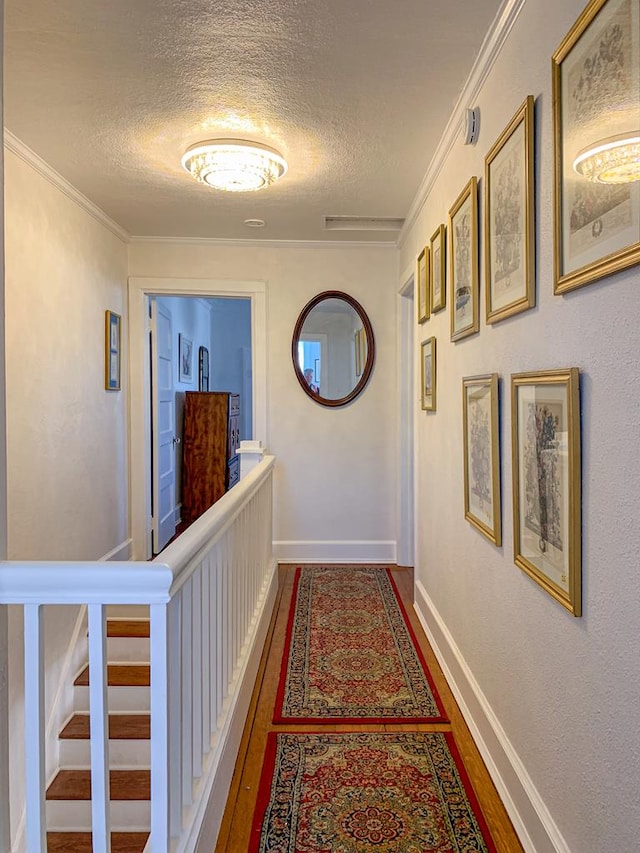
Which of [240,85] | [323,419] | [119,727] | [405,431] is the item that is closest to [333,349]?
[323,419]

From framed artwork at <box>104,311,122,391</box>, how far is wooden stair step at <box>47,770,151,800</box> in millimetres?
2142

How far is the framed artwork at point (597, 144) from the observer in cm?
96

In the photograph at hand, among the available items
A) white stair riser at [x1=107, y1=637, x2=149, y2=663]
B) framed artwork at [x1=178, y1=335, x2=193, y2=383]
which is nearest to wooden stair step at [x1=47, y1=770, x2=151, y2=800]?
white stair riser at [x1=107, y1=637, x2=149, y2=663]

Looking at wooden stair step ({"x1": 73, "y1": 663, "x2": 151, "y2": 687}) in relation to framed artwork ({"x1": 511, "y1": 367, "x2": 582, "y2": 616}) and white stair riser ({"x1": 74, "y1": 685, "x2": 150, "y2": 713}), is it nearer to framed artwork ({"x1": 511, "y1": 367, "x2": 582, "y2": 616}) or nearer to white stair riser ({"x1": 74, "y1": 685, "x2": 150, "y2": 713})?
white stair riser ({"x1": 74, "y1": 685, "x2": 150, "y2": 713})

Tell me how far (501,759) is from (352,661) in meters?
0.99

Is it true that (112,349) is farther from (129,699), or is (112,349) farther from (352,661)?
(352,661)

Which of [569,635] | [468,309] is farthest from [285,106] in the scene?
[569,635]

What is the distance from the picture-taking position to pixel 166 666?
1.08 meters

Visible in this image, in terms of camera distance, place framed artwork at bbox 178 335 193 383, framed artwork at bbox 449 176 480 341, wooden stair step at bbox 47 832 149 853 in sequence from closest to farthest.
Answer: framed artwork at bbox 449 176 480 341 < wooden stair step at bbox 47 832 149 853 < framed artwork at bbox 178 335 193 383

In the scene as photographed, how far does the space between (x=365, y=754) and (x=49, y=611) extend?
1705mm

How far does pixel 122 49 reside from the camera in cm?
182

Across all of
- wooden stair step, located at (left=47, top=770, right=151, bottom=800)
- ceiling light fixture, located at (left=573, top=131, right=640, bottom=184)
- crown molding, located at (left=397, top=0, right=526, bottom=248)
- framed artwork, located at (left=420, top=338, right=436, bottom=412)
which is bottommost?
wooden stair step, located at (left=47, top=770, right=151, bottom=800)

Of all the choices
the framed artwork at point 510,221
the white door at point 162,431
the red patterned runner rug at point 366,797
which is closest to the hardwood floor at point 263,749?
the red patterned runner rug at point 366,797

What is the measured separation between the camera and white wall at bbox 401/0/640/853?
1.00m
